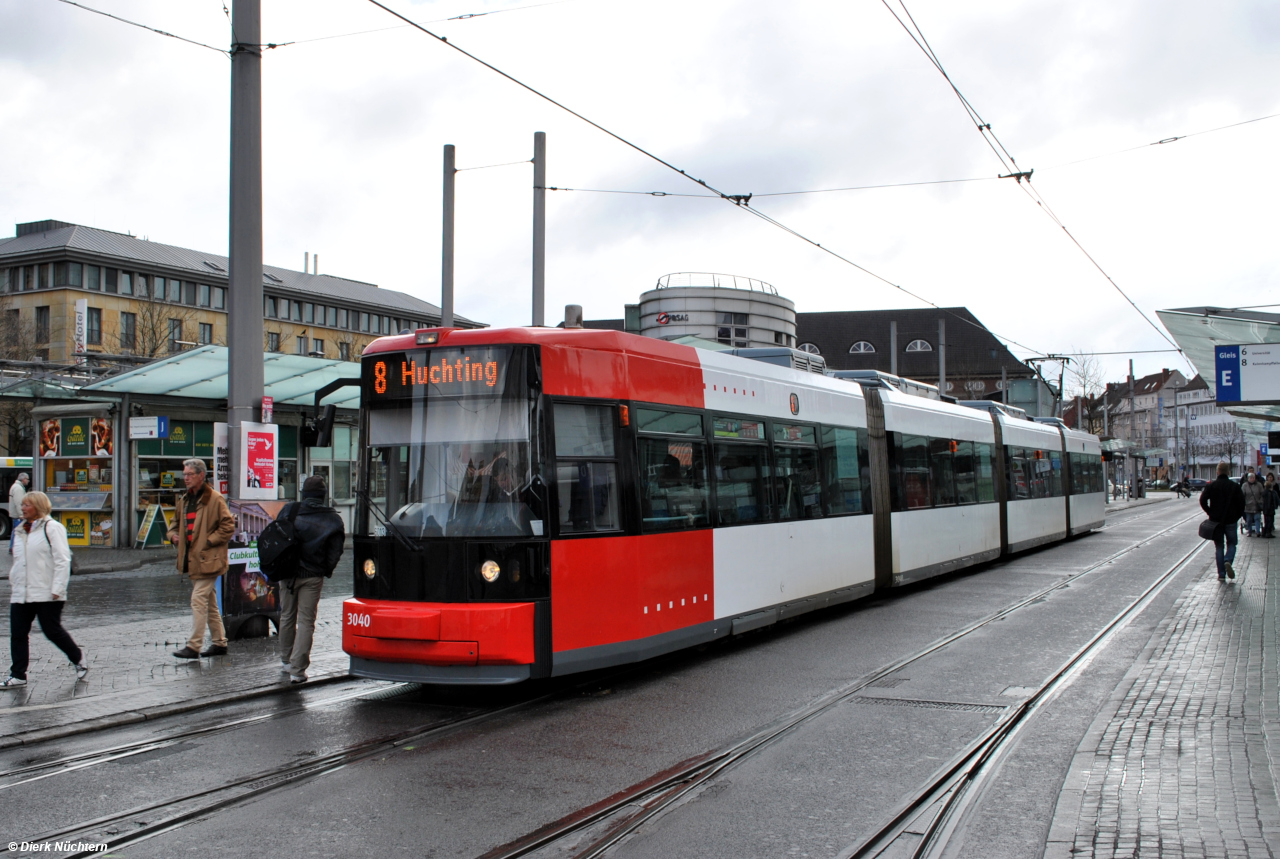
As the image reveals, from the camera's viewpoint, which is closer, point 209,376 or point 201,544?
point 201,544

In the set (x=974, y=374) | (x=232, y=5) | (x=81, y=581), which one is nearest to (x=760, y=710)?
(x=232, y=5)

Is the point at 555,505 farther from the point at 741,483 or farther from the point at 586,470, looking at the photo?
the point at 741,483

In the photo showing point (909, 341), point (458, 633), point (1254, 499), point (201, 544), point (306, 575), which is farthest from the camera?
point (909, 341)

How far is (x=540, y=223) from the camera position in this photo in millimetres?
17156

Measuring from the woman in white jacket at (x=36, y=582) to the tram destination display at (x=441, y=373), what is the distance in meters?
2.96

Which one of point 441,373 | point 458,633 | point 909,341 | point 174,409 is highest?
point 909,341

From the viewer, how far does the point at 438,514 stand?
327 inches

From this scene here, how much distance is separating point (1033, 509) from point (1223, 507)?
283 inches

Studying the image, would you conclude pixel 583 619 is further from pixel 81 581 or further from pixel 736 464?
pixel 81 581

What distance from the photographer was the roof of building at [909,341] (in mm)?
78438

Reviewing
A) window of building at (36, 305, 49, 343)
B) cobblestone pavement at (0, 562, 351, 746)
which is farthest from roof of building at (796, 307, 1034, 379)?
cobblestone pavement at (0, 562, 351, 746)

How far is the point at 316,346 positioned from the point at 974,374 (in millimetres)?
48904

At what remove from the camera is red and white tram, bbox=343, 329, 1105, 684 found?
Result: 813 cm

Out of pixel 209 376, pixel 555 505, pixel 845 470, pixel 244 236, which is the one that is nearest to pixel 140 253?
A: pixel 209 376
